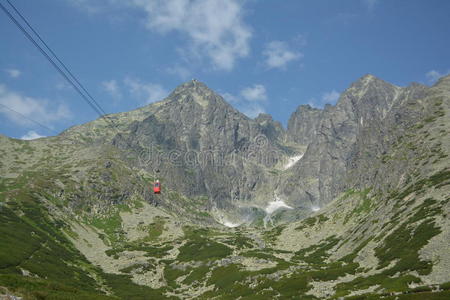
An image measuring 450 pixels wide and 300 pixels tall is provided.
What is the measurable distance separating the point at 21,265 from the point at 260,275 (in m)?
72.7

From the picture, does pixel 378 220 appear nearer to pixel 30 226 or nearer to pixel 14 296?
pixel 14 296

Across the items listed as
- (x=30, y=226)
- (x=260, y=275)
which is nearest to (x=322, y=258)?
(x=260, y=275)

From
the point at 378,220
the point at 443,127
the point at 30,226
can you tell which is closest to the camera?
the point at 378,220

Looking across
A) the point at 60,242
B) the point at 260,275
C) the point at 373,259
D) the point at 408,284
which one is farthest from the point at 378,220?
the point at 60,242

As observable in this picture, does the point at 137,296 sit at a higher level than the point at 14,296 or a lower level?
higher

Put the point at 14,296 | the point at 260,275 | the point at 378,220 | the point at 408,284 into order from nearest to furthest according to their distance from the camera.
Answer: the point at 14,296 < the point at 408,284 < the point at 260,275 < the point at 378,220

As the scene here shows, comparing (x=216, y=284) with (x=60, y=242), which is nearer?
(x=216, y=284)

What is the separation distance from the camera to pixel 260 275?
118875mm

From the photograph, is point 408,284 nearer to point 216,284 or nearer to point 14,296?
point 14,296

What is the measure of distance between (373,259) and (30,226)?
150 m

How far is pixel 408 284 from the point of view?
68000 millimetres

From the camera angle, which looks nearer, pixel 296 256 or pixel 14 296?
pixel 14 296

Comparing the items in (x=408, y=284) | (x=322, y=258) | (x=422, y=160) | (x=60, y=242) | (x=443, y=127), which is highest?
(x=443, y=127)

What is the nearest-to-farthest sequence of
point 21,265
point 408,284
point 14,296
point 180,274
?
point 14,296 < point 408,284 < point 21,265 < point 180,274
